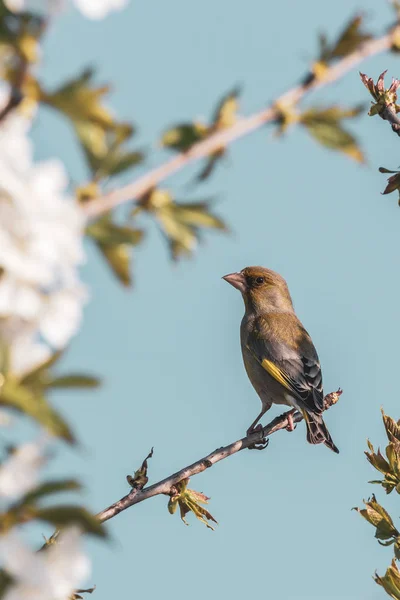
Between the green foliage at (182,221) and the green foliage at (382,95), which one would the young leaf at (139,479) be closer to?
the green foliage at (382,95)

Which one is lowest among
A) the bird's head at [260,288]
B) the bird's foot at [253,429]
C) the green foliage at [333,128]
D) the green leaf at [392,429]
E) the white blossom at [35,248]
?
the white blossom at [35,248]

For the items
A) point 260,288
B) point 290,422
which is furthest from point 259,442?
point 260,288

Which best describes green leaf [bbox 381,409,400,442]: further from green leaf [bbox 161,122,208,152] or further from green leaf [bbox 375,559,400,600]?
green leaf [bbox 161,122,208,152]

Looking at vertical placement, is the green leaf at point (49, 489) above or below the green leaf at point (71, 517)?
above

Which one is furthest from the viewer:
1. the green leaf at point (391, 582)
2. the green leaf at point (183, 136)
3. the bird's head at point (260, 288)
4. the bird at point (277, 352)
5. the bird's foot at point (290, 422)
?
the bird's head at point (260, 288)

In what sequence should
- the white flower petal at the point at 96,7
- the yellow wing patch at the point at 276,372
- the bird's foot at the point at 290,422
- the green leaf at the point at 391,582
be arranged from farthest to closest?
the yellow wing patch at the point at 276,372, the bird's foot at the point at 290,422, the green leaf at the point at 391,582, the white flower petal at the point at 96,7

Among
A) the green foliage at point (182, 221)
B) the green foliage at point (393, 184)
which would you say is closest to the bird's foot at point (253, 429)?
the green foliage at point (393, 184)

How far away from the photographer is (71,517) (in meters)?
1.34

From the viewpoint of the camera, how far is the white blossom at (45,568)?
1.28 metres

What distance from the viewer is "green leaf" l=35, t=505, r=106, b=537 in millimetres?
1303

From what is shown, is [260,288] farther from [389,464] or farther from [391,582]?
[391,582]

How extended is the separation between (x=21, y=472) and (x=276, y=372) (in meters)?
7.05

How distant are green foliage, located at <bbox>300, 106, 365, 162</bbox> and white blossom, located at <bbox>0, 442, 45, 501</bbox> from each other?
0.77 meters

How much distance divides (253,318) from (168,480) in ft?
17.3
